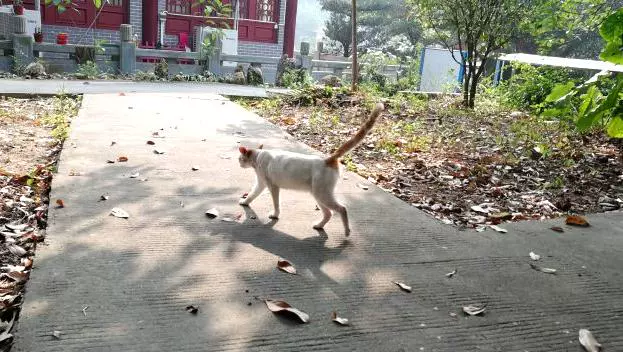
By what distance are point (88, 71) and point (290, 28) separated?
8810 mm

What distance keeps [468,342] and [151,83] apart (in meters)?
13.3

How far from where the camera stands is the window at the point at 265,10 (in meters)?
21.0

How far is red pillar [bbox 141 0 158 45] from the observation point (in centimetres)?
1902

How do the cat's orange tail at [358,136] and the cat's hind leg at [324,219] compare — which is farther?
the cat's hind leg at [324,219]

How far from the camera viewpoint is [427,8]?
432 inches

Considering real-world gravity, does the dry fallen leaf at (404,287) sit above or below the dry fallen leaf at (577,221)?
below

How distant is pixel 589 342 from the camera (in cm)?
263

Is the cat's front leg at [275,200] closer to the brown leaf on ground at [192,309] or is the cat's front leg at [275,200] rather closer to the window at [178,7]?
the brown leaf on ground at [192,309]

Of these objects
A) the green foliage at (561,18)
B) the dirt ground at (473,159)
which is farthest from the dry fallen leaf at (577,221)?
the green foliage at (561,18)

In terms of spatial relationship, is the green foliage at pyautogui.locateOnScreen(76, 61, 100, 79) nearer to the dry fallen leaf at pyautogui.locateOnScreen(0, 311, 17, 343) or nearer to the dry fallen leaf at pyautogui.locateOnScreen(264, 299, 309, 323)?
the dry fallen leaf at pyautogui.locateOnScreen(0, 311, 17, 343)

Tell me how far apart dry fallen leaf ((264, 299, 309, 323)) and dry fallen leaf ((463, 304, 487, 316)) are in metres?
0.87

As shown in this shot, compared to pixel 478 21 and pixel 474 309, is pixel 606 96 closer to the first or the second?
pixel 474 309

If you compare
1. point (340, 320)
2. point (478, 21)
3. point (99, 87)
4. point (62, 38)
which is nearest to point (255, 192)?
point (340, 320)

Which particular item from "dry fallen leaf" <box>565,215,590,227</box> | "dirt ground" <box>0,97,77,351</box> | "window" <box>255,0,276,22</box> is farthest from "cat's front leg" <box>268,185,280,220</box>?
"window" <box>255,0,276,22</box>
